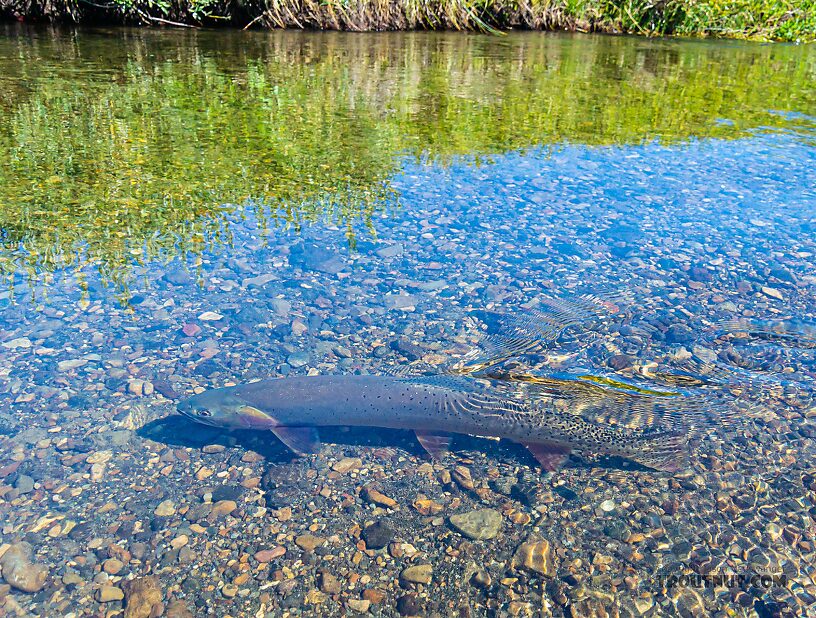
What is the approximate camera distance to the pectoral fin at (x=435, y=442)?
141 inches

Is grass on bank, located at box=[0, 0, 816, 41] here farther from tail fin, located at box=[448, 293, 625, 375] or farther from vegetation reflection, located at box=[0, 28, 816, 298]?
tail fin, located at box=[448, 293, 625, 375]

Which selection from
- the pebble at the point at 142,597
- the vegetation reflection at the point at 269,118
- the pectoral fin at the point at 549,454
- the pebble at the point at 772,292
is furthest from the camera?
the vegetation reflection at the point at 269,118

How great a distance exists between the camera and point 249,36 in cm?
1825

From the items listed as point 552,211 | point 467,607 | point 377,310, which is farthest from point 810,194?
point 467,607

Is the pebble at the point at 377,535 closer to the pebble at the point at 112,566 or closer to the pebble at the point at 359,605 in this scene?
the pebble at the point at 359,605

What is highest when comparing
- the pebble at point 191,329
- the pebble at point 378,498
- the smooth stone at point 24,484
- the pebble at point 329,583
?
Result: the pebble at point 191,329

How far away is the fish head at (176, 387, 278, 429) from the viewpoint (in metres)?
3.61

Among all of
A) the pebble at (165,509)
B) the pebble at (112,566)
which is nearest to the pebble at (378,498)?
the pebble at (165,509)

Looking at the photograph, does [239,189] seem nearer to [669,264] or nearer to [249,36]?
[669,264]

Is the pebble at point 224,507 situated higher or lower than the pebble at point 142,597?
higher

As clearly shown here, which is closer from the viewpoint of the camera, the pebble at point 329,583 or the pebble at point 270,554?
the pebble at point 329,583

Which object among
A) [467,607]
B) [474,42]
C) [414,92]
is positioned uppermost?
[474,42]

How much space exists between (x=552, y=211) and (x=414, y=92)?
5984 mm

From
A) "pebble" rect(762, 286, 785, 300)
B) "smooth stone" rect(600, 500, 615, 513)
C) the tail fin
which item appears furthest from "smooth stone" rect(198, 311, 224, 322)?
"pebble" rect(762, 286, 785, 300)
